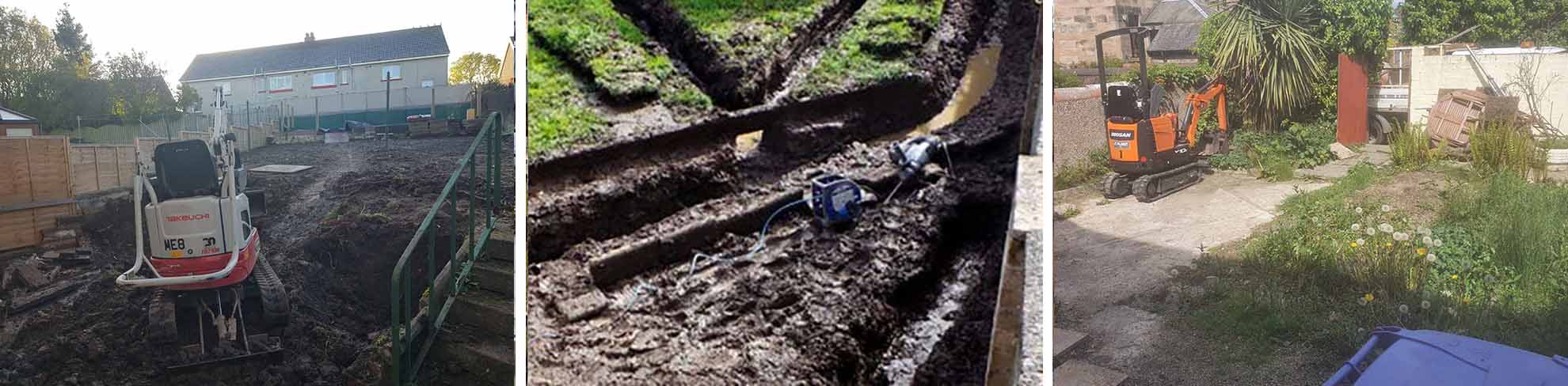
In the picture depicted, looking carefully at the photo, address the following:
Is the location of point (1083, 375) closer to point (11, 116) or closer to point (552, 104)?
point (552, 104)

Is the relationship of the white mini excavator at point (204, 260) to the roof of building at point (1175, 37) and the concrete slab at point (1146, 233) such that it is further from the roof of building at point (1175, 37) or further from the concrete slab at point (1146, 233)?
the roof of building at point (1175, 37)

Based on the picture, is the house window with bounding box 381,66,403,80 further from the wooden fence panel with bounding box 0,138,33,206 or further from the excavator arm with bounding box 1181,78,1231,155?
the excavator arm with bounding box 1181,78,1231,155

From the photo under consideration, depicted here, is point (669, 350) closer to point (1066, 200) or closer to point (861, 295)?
point (861, 295)

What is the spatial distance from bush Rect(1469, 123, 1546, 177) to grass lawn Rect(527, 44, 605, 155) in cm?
249

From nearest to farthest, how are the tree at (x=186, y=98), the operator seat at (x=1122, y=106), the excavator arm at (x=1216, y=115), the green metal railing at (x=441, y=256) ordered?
1. the tree at (x=186, y=98)
2. the green metal railing at (x=441, y=256)
3. the excavator arm at (x=1216, y=115)
4. the operator seat at (x=1122, y=106)

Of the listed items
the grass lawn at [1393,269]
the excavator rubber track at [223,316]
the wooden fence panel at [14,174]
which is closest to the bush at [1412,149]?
the grass lawn at [1393,269]

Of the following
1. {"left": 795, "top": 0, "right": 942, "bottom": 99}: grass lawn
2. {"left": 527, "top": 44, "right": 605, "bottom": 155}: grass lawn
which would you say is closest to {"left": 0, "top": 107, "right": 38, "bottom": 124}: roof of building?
{"left": 527, "top": 44, "right": 605, "bottom": 155}: grass lawn

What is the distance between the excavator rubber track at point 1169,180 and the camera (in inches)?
102

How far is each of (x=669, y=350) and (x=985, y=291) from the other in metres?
0.98

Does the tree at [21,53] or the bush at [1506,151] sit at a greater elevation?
the tree at [21,53]

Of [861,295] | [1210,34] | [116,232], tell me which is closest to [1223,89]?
[1210,34]

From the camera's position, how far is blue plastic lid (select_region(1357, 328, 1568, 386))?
2.34 metres

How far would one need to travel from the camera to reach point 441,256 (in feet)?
8.14

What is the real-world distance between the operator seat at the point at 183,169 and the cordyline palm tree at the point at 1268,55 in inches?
110
